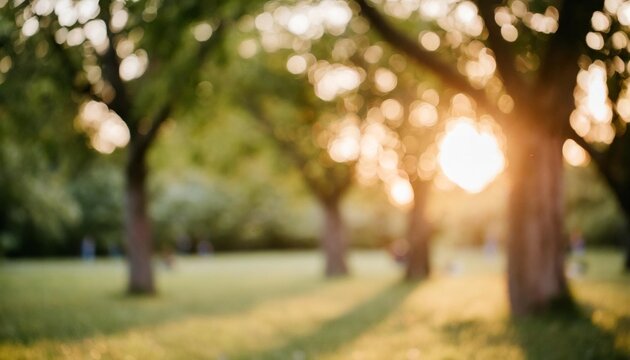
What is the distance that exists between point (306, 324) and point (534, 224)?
5319mm

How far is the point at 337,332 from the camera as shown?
417 inches

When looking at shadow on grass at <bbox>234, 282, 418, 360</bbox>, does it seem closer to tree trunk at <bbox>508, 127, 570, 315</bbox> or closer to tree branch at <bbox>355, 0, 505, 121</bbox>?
tree trunk at <bbox>508, 127, 570, 315</bbox>

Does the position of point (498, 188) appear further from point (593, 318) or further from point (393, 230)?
point (593, 318)

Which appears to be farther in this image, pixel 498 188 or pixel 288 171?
pixel 498 188

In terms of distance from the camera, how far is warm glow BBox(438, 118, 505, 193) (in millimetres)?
16672

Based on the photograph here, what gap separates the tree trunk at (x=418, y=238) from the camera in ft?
74.7

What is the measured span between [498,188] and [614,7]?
45.3 metres

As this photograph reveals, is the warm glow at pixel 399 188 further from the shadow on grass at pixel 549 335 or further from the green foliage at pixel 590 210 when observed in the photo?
the green foliage at pixel 590 210

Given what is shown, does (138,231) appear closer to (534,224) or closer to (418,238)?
(418,238)

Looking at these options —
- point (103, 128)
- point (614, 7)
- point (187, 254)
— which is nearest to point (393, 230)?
point (187, 254)

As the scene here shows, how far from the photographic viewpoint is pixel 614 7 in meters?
6.40

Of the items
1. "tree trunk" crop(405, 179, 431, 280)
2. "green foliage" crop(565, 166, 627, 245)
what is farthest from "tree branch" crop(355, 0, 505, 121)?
"green foliage" crop(565, 166, 627, 245)

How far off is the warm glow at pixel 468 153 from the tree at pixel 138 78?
881 centimetres

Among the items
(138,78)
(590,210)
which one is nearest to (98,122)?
(138,78)
